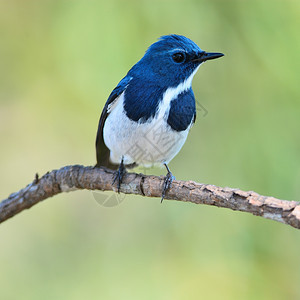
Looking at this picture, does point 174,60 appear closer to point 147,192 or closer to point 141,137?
point 141,137

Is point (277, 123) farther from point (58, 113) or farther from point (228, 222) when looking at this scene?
point (58, 113)

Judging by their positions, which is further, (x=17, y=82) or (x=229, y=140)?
(x=17, y=82)

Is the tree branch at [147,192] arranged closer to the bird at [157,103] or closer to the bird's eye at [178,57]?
the bird at [157,103]

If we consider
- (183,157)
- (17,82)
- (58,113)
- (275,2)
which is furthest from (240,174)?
(17,82)

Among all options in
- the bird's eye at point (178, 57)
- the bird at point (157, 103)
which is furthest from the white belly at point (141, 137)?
the bird's eye at point (178, 57)

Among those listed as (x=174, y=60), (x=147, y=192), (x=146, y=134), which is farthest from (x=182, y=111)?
(x=147, y=192)
